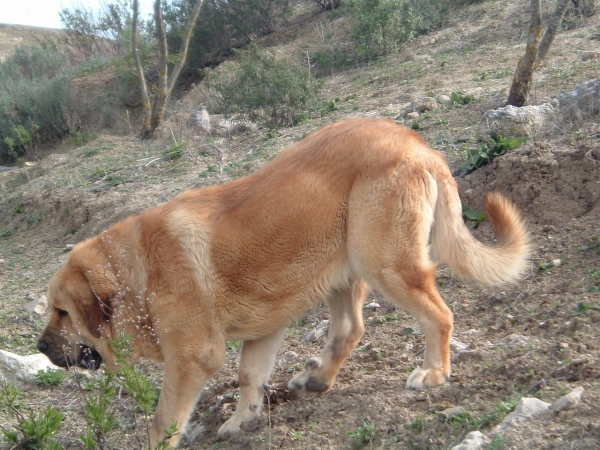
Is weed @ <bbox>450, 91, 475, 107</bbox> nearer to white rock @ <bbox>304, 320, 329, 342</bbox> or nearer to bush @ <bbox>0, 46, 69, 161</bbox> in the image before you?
white rock @ <bbox>304, 320, 329, 342</bbox>

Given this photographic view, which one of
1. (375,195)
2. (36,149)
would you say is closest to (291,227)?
(375,195)

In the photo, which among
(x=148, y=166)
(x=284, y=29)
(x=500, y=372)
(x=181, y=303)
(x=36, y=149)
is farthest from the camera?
(x=284, y=29)

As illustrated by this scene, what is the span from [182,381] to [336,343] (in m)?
1.10

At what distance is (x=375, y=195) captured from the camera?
4004 millimetres

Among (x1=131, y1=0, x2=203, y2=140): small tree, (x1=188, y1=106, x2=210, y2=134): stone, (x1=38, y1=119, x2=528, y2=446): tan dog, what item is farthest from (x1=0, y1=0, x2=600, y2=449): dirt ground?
(x1=131, y1=0, x2=203, y2=140): small tree

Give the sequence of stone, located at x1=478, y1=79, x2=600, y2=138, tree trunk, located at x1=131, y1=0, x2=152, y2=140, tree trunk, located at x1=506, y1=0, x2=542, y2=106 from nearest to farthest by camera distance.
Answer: stone, located at x1=478, y1=79, x2=600, y2=138 < tree trunk, located at x1=506, y1=0, x2=542, y2=106 < tree trunk, located at x1=131, y1=0, x2=152, y2=140

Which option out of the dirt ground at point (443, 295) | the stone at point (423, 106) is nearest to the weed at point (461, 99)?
the dirt ground at point (443, 295)

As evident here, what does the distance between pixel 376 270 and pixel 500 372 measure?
0.93m

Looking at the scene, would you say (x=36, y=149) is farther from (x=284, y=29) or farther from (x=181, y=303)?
(x=181, y=303)

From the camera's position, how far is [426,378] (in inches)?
155

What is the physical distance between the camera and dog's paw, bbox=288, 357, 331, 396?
447 centimetres

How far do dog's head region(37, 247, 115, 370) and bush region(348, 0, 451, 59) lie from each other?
1229 centimetres

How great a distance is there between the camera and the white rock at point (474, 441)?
9.53 ft

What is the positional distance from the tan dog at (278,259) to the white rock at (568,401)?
989mm
